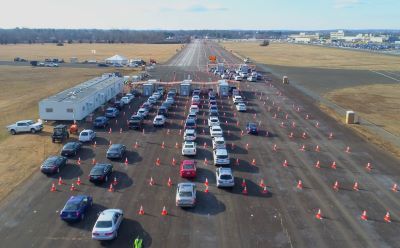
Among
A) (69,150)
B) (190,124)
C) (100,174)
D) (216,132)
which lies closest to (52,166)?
(69,150)

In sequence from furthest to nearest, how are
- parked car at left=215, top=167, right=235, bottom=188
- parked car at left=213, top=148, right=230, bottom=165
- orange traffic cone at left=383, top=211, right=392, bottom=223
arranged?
parked car at left=213, top=148, right=230, bottom=165 → parked car at left=215, top=167, right=235, bottom=188 → orange traffic cone at left=383, top=211, right=392, bottom=223

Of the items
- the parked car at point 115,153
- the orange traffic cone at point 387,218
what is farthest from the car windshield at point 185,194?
the orange traffic cone at point 387,218

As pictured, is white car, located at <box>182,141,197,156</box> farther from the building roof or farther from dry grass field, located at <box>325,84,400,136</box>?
dry grass field, located at <box>325,84,400,136</box>

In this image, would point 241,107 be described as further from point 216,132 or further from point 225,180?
point 225,180

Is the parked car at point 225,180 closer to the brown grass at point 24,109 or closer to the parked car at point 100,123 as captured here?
the brown grass at point 24,109

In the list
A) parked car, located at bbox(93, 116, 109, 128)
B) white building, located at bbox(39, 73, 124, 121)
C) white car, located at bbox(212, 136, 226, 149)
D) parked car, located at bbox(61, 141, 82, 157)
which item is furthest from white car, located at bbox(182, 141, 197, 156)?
white building, located at bbox(39, 73, 124, 121)

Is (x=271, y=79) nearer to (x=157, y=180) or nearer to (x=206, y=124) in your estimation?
(x=206, y=124)
